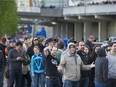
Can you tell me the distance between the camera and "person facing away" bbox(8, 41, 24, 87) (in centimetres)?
1588

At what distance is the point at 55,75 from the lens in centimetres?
1356

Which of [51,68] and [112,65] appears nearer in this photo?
[112,65]

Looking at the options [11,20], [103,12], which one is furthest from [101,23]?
[11,20]

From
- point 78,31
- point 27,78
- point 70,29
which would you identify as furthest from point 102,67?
point 70,29

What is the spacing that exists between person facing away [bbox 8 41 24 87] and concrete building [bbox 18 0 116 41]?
37298mm

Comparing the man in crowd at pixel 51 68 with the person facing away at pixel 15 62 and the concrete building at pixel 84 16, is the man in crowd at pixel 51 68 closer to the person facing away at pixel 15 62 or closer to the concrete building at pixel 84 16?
the person facing away at pixel 15 62

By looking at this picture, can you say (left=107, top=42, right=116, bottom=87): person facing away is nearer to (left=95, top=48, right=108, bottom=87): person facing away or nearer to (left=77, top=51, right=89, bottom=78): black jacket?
(left=95, top=48, right=108, bottom=87): person facing away

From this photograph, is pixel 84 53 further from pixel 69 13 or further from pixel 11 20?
pixel 11 20

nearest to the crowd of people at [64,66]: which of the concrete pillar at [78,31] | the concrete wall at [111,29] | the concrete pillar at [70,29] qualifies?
the concrete wall at [111,29]

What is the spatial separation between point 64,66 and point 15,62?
11.7 ft

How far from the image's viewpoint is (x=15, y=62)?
15.9 m

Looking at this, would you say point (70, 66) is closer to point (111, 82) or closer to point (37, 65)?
point (111, 82)

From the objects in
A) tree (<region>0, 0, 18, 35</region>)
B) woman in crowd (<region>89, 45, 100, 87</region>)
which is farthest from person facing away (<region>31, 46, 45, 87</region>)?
tree (<region>0, 0, 18, 35</region>)

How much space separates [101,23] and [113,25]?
72.4 inches
